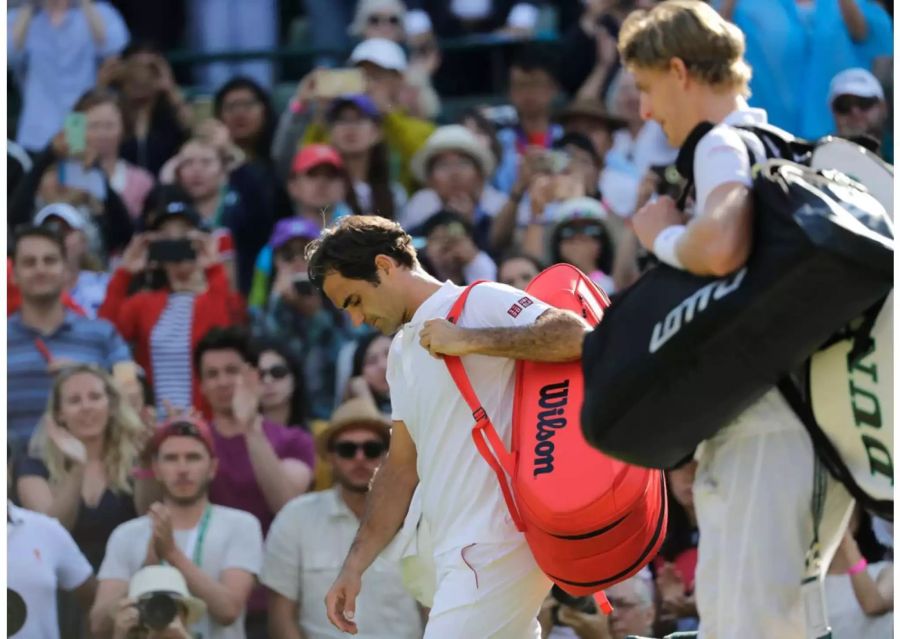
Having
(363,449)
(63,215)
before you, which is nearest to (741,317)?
(363,449)

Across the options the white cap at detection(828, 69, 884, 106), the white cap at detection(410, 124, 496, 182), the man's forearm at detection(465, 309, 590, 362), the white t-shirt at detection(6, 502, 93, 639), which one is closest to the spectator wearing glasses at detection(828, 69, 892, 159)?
the white cap at detection(828, 69, 884, 106)

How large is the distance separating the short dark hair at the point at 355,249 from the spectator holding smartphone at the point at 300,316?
3.64 m

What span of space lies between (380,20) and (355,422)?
4686 millimetres

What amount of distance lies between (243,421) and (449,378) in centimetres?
349

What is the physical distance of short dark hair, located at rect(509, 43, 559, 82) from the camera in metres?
11.5

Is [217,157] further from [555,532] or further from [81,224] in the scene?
[555,532]

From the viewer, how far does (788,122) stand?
34.3 feet

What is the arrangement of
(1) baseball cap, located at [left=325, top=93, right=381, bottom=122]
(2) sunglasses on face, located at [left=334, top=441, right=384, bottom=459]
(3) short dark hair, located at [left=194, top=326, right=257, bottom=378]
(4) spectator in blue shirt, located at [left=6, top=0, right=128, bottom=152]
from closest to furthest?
1. (2) sunglasses on face, located at [left=334, top=441, right=384, bottom=459]
2. (3) short dark hair, located at [left=194, top=326, right=257, bottom=378]
3. (1) baseball cap, located at [left=325, top=93, right=381, bottom=122]
4. (4) spectator in blue shirt, located at [left=6, top=0, right=128, bottom=152]

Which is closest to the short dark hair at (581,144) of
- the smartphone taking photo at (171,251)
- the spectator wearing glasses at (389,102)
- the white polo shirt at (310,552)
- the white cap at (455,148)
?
the white cap at (455,148)

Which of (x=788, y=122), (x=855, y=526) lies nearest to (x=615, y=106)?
(x=788, y=122)

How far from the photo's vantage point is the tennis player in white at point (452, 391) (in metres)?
4.87

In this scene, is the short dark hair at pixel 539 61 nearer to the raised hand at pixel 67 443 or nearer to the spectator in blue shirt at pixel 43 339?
the spectator in blue shirt at pixel 43 339

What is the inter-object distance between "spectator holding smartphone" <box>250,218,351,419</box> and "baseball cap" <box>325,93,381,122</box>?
4.00 feet

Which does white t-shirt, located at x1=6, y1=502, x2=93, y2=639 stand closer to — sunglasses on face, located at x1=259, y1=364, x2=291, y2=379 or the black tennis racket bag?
sunglasses on face, located at x1=259, y1=364, x2=291, y2=379
